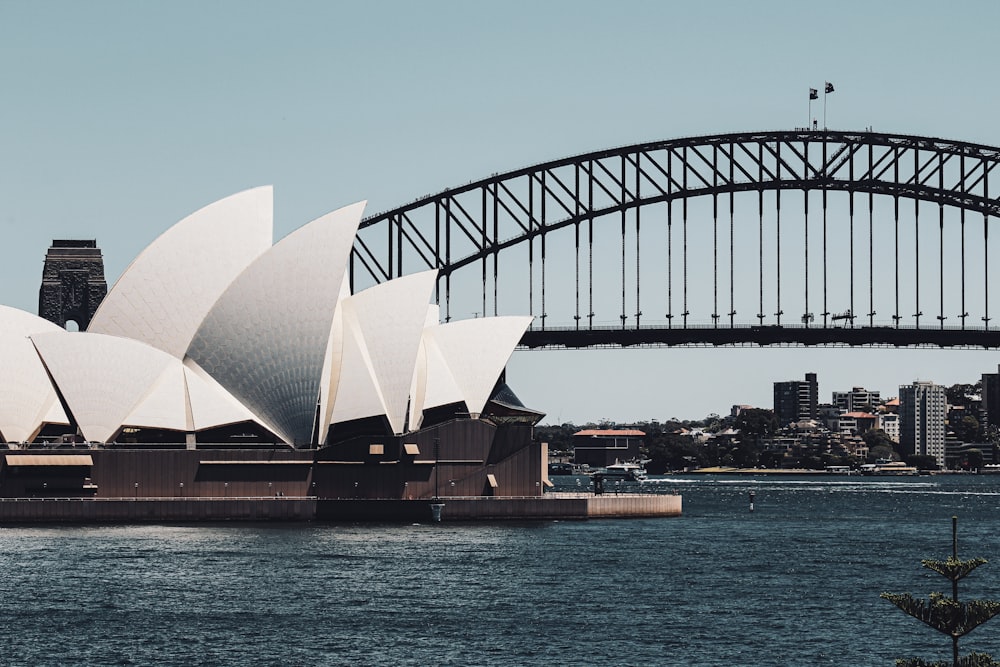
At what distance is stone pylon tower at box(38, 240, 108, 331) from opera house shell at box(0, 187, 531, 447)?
72.0ft

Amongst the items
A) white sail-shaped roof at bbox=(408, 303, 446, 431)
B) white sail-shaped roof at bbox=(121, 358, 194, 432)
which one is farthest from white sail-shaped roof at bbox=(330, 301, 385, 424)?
white sail-shaped roof at bbox=(121, 358, 194, 432)

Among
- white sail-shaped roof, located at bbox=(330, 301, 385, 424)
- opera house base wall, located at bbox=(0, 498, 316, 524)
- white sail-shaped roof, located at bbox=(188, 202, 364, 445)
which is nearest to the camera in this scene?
opera house base wall, located at bbox=(0, 498, 316, 524)

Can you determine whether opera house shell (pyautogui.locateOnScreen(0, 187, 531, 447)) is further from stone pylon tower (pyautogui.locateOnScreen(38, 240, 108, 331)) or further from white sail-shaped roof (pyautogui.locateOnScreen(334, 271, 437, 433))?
stone pylon tower (pyautogui.locateOnScreen(38, 240, 108, 331))

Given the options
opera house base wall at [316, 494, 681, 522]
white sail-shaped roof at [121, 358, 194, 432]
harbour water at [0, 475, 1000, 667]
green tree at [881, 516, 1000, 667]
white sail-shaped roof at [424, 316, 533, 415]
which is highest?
white sail-shaped roof at [424, 316, 533, 415]

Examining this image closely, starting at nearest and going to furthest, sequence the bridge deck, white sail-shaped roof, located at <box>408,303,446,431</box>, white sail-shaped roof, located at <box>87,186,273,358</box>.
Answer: white sail-shaped roof, located at <box>87,186,273,358</box> < white sail-shaped roof, located at <box>408,303,446,431</box> < the bridge deck

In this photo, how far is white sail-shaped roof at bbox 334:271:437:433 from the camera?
7431 cm

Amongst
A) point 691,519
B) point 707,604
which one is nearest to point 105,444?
point 691,519

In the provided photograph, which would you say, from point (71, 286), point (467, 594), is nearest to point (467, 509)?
point (467, 594)

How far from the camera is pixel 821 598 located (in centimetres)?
4697

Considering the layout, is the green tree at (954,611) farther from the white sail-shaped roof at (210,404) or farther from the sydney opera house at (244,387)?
the white sail-shaped roof at (210,404)

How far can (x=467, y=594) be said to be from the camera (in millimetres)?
46469

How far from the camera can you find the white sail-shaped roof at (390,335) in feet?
244

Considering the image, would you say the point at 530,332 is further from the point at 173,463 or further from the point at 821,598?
the point at 821,598

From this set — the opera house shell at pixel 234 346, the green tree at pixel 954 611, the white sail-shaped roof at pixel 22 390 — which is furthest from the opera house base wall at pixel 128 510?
the green tree at pixel 954 611
